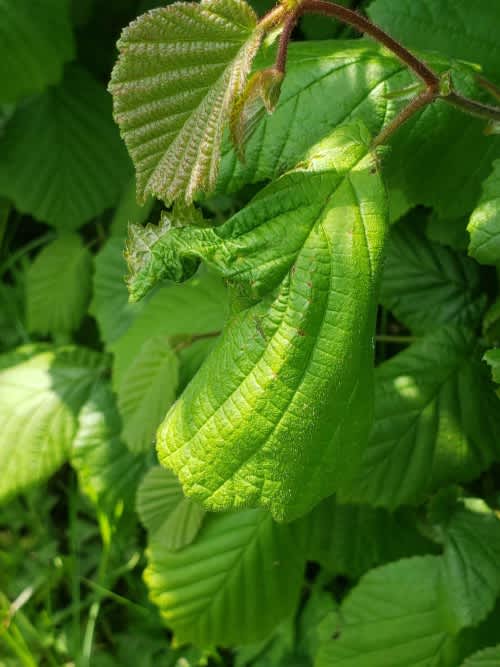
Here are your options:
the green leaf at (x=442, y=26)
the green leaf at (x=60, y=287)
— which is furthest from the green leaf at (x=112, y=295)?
the green leaf at (x=442, y=26)

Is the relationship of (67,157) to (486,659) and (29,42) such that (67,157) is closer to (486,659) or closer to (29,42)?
(29,42)

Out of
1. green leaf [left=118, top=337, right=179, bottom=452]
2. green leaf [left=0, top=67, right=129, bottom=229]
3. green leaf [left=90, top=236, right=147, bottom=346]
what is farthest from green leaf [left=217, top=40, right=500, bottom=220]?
green leaf [left=0, top=67, right=129, bottom=229]

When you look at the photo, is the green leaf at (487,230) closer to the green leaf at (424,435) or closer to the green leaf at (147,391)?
the green leaf at (424,435)

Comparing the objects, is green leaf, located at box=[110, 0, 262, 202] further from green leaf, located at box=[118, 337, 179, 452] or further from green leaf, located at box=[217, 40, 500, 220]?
green leaf, located at box=[118, 337, 179, 452]

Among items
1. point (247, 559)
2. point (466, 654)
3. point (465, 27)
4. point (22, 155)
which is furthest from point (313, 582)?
point (22, 155)

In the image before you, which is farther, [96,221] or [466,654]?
[96,221]

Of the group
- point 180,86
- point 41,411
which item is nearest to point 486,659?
point 180,86

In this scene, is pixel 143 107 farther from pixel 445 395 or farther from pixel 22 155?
pixel 22 155

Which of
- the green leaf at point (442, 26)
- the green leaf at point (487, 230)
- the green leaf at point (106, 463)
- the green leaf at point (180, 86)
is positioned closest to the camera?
the green leaf at point (180, 86)
